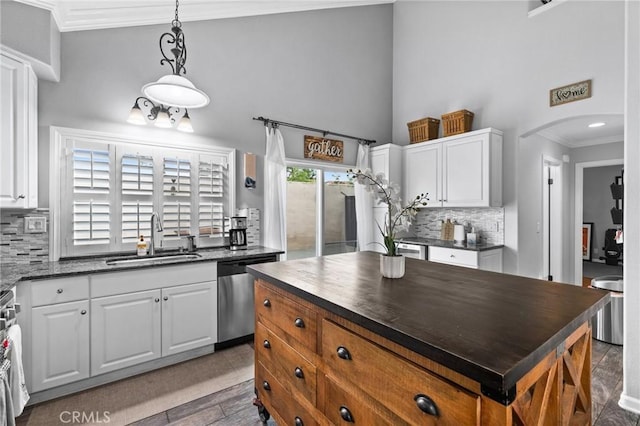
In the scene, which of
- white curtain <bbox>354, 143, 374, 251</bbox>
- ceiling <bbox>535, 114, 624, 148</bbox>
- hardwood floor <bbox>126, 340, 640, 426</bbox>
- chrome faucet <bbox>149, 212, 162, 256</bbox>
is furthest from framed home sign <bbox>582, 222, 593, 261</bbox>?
chrome faucet <bbox>149, 212, 162, 256</bbox>

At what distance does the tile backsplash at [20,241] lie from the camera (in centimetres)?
244

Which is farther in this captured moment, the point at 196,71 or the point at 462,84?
the point at 462,84

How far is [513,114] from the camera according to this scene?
394 cm

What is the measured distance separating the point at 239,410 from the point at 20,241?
7.35 ft

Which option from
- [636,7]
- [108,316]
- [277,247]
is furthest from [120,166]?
[636,7]

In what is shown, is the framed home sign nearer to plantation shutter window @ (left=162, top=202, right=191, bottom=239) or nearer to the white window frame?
the white window frame

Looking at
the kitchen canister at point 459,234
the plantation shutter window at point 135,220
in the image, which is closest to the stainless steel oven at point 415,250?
the kitchen canister at point 459,234

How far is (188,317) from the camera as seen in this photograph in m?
2.74

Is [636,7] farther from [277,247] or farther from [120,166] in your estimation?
[120,166]

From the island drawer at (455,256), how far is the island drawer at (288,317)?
109 inches

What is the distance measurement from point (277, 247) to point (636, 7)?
3.70m

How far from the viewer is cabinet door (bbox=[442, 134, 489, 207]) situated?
150 inches

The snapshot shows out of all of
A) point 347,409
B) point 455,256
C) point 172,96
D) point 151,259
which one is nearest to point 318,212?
point 455,256

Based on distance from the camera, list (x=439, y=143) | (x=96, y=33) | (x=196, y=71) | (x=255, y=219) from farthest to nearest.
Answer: (x=439, y=143)
(x=255, y=219)
(x=196, y=71)
(x=96, y=33)
